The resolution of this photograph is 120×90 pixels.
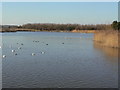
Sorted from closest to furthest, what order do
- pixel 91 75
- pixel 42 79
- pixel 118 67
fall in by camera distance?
pixel 42 79
pixel 91 75
pixel 118 67

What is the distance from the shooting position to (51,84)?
8023 millimetres

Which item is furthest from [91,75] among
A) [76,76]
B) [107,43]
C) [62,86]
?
[107,43]

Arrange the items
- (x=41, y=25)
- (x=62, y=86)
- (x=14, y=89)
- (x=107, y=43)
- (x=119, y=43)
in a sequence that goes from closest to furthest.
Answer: (x=14, y=89) → (x=62, y=86) → (x=119, y=43) → (x=107, y=43) → (x=41, y=25)

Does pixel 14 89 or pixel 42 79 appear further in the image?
pixel 42 79

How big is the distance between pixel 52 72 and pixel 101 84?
253 centimetres

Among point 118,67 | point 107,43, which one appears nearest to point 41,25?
point 107,43

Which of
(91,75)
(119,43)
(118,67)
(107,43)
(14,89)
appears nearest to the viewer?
(14,89)

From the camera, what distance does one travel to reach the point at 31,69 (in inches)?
414

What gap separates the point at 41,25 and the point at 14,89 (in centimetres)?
8107

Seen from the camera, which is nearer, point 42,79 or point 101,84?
point 101,84

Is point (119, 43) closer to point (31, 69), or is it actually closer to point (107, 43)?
point (107, 43)

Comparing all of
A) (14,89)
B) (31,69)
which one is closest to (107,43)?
(31,69)

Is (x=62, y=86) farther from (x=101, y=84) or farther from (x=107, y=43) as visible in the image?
(x=107, y=43)

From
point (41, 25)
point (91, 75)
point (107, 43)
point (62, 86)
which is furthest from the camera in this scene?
point (41, 25)
